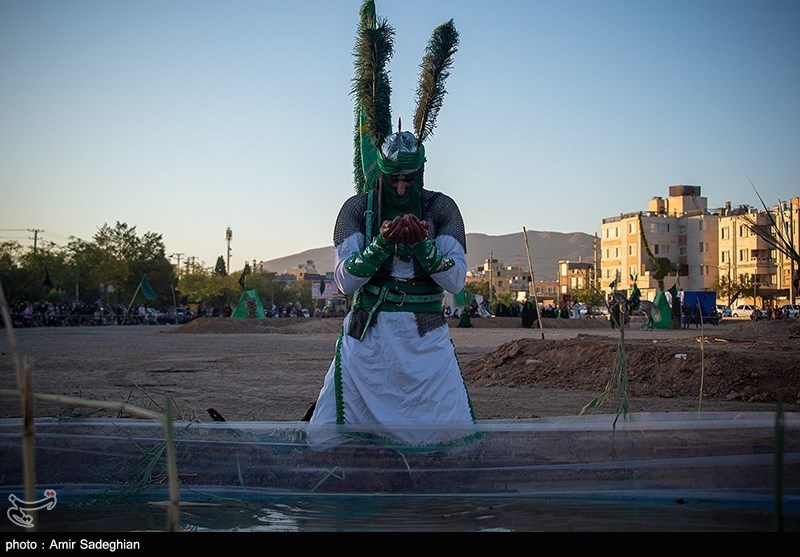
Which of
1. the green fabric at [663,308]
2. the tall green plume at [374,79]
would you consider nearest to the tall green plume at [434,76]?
the tall green plume at [374,79]

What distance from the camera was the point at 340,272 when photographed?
3996mm

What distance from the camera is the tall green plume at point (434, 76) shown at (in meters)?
4.34

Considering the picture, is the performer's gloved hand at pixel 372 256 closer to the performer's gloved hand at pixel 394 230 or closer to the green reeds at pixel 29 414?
the performer's gloved hand at pixel 394 230

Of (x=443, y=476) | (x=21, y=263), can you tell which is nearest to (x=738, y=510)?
(x=443, y=476)

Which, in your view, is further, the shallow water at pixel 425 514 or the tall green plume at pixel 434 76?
the tall green plume at pixel 434 76

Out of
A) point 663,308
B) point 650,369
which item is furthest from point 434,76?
point 663,308

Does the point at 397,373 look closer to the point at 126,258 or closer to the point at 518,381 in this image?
the point at 518,381

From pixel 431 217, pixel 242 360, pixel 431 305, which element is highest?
pixel 431 217

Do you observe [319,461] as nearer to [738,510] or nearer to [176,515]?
[738,510]

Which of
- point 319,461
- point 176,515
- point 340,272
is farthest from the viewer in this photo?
point 340,272

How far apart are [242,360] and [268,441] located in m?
12.0

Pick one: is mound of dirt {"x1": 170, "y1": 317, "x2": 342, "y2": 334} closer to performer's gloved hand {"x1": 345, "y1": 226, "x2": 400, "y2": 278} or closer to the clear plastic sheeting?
performer's gloved hand {"x1": 345, "y1": 226, "x2": 400, "y2": 278}

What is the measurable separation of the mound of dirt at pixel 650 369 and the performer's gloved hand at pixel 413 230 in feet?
14.1
